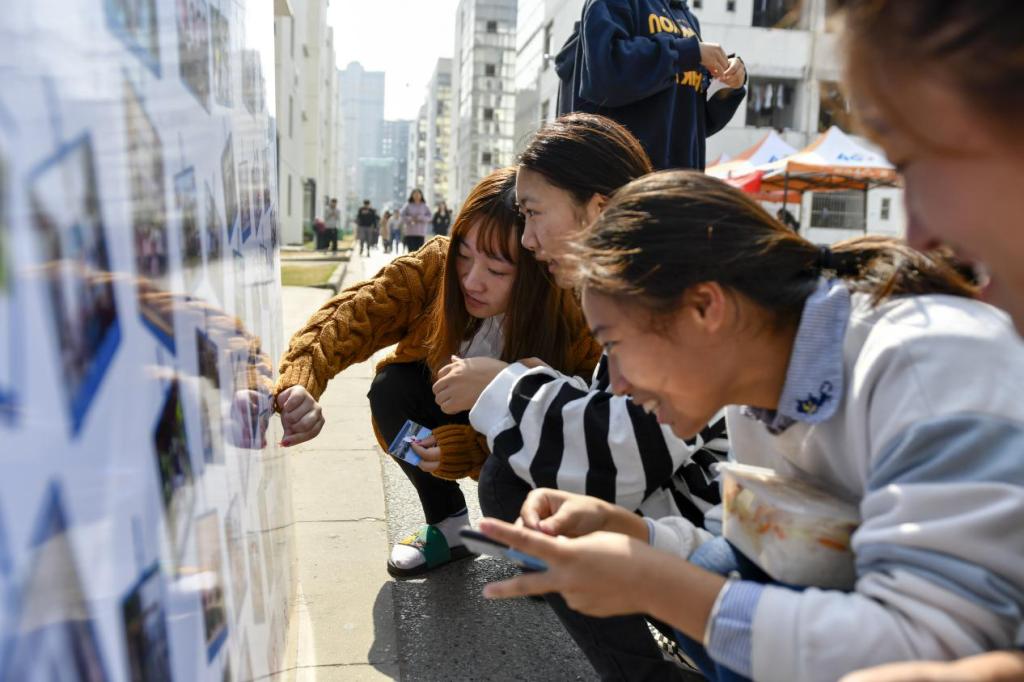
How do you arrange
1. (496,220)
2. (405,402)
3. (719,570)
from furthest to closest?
(405,402)
(496,220)
(719,570)

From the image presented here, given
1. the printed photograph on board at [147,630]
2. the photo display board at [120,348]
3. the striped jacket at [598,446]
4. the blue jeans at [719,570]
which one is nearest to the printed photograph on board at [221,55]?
the photo display board at [120,348]

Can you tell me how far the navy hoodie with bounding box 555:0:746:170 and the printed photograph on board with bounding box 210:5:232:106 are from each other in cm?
136

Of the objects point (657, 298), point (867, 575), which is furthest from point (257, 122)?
point (867, 575)

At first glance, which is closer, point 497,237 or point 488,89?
point 497,237

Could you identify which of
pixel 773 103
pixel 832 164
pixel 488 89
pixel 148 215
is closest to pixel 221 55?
pixel 148 215

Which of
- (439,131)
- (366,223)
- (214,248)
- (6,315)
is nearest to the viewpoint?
(6,315)

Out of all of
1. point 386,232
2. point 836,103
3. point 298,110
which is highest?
point 298,110

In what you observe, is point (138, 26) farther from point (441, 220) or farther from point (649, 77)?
point (441, 220)

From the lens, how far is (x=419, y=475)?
7.35 feet

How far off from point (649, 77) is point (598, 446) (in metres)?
1.17

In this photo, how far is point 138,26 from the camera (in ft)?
2.20

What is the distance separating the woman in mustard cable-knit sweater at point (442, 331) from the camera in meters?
1.95

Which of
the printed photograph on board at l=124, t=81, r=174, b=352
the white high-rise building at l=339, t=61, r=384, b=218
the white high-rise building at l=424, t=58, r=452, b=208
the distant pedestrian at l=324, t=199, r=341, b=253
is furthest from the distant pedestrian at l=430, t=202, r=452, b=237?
the white high-rise building at l=339, t=61, r=384, b=218

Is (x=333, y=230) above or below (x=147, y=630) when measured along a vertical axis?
below
